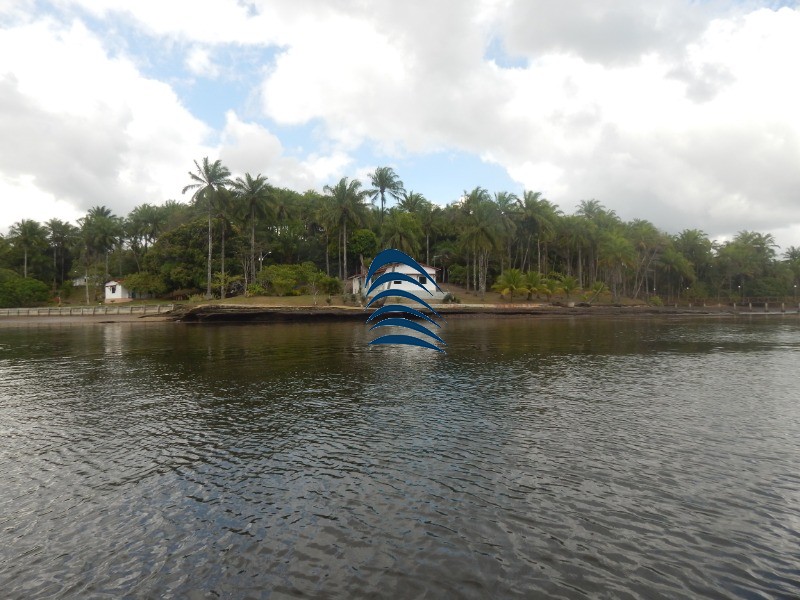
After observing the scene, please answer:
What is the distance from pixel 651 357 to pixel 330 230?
64.2 m

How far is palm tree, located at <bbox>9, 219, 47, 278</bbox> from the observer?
326ft

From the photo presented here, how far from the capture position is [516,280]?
259ft

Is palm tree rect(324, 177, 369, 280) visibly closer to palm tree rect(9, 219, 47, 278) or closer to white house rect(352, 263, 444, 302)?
white house rect(352, 263, 444, 302)

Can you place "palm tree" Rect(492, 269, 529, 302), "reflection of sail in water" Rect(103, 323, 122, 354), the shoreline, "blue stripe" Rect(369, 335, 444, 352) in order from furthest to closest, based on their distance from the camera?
"palm tree" Rect(492, 269, 529, 302) → the shoreline → "blue stripe" Rect(369, 335, 444, 352) → "reflection of sail in water" Rect(103, 323, 122, 354)

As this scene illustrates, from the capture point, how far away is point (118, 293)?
90250 millimetres

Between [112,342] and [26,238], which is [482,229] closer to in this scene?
[112,342]

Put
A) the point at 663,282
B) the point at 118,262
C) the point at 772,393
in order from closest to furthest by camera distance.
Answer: the point at 772,393 < the point at 118,262 < the point at 663,282

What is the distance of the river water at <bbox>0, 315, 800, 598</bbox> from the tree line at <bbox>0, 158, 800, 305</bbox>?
55.9 m

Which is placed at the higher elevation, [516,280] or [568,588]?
[516,280]

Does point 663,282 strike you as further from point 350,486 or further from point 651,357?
point 350,486

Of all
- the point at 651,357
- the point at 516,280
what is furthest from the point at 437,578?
the point at 516,280

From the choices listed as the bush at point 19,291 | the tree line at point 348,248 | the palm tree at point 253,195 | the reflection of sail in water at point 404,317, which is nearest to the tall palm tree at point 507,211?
the tree line at point 348,248

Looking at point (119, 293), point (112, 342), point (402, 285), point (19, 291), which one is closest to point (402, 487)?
point (112, 342)

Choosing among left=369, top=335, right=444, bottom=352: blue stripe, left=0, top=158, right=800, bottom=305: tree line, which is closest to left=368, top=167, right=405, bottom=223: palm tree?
left=0, top=158, right=800, bottom=305: tree line
